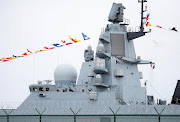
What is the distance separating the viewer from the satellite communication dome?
127 feet

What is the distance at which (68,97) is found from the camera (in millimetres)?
34625

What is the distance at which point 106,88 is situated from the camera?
36594 millimetres

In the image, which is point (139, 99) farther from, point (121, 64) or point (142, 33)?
point (142, 33)

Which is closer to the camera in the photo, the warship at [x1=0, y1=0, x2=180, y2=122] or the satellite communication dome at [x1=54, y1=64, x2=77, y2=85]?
the warship at [x1=0, y1=0, x2=180, y2=122]

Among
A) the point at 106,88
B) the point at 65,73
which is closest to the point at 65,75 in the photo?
the point at 65,73

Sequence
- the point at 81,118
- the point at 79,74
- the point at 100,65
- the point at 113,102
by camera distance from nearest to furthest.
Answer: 1. the point at 81,118
2. the point at 113,102
3. the point at 100,65
4. the point at 79,74

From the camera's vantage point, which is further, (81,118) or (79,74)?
(79,74)

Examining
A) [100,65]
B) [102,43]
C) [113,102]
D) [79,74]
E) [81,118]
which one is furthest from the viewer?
[79,74]

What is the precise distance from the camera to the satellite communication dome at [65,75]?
3881cm

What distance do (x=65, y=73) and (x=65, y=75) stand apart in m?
0.23

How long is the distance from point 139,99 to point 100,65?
578 cm

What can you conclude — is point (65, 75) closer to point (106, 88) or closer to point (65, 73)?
point (65, 73)

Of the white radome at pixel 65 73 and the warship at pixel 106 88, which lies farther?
the white radome at pixel 65 73

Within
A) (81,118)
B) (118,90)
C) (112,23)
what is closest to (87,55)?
(112,23)
